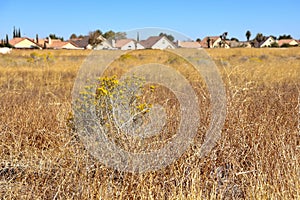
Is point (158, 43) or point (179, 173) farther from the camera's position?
point (158, 43)

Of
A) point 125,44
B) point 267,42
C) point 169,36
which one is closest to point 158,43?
point 169,36

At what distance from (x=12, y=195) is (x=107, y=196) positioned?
722 mm

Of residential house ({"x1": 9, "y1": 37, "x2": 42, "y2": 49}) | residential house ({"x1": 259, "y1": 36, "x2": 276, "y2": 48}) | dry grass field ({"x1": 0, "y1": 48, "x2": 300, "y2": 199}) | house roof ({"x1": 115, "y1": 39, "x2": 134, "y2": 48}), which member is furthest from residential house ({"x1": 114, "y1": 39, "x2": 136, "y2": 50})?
residential house ({"x1": 259, "y1": 36, "x2": 276, "y2": 48})

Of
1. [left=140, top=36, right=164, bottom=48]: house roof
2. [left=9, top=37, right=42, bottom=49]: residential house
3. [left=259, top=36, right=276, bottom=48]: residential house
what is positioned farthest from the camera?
[left=259, top=36, right=276, bottom=48]: residential house

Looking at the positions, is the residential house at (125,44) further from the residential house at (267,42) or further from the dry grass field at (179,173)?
the residential house at (267,42)

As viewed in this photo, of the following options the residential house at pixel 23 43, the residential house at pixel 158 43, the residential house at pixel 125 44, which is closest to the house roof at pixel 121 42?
the residential house at pixel 125 44

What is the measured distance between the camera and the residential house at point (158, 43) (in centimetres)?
342

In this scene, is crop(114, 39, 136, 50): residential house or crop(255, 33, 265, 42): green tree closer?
crop(114, 39, 136, 50): residential house

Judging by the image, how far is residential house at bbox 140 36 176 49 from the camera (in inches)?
135

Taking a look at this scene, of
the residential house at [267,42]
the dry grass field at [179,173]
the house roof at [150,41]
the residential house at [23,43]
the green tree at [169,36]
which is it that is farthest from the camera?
the residential house at [267,42]

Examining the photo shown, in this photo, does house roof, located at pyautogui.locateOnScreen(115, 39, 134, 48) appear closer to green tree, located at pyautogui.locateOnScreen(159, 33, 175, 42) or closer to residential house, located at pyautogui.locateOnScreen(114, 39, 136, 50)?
residential house, located at pyautogui.locateOnScreen(114, 39, 136, 50)

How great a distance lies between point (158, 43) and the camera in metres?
3.49

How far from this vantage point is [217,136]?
319cm

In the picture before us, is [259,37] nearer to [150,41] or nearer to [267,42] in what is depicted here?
[267,42]
